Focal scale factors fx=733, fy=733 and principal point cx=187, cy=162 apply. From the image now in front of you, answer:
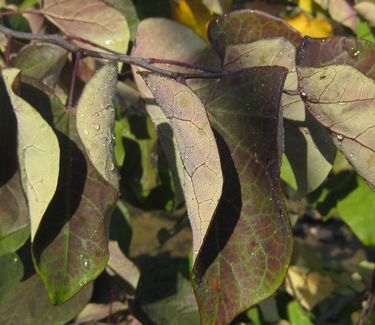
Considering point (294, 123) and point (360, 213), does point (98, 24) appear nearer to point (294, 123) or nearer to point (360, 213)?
point (294, 123)

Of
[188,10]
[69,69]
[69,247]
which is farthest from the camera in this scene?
[188,10]

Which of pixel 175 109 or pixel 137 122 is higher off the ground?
pixel 175 109

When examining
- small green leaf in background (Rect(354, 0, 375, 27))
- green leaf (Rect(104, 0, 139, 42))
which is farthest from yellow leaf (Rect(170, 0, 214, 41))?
small green leaf in background (Rect(354, 0, 375, 27))

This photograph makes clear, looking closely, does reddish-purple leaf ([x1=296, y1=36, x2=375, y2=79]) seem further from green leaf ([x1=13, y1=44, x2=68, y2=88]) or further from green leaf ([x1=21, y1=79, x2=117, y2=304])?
green leaf ([x1=13, y1=44, x2=68, y2=88])

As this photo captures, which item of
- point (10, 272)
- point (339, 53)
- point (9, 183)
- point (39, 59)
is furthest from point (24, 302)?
point (339, 53)

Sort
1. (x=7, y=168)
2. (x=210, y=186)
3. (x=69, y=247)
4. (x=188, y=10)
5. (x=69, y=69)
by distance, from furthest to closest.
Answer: (x=188, y=10), (x=69, y=69), (x=7, y=168), (x=69, y=247), (x=210, y=186)

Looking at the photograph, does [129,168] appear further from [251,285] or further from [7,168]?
[251,285]

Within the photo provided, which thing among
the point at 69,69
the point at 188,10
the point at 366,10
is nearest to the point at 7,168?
the point at 69,69
